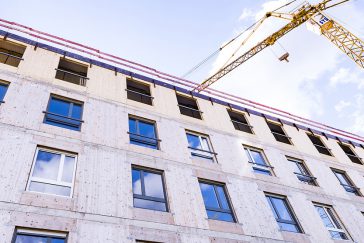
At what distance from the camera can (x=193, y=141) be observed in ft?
49.1

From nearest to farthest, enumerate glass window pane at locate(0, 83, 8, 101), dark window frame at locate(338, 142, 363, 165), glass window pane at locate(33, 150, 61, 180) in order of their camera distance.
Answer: glass window pane at locate(33, 150, 61, 180)
glass window pane at locate(0, 83, 8, 101)
dark window frame at locate(338, 142, 363, 165)

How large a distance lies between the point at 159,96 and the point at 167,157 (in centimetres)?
465

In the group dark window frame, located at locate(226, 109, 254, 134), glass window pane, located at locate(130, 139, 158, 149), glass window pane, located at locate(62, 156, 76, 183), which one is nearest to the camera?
glass window pane, located at locate(62, 156, 76, 183)

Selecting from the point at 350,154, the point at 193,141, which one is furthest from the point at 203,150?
the point at 350,154

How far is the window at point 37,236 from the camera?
313 inches

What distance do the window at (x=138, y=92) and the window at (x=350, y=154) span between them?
1520cm

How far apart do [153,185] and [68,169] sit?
319 centimetres

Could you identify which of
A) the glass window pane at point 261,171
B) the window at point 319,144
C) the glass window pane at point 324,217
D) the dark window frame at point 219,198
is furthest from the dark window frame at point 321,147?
the dark window frame at point 219,198

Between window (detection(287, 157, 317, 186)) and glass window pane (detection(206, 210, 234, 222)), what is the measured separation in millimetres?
6305

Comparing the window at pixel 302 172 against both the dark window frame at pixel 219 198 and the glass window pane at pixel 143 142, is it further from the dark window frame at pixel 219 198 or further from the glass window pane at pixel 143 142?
the glass window pane at pixel 143 142

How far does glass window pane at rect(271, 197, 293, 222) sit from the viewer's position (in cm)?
1348

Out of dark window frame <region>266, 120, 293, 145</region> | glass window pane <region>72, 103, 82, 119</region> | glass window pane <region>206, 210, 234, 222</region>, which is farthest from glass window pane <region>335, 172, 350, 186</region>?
glass window pane <region>72, 103, 82, 119</region>

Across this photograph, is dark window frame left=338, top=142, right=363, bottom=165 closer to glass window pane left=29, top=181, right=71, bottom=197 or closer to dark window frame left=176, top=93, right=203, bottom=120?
dark window frame left=176, top=93, right=203, bottom=120

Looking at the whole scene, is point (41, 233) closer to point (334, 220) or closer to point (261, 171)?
point (261, 171)
